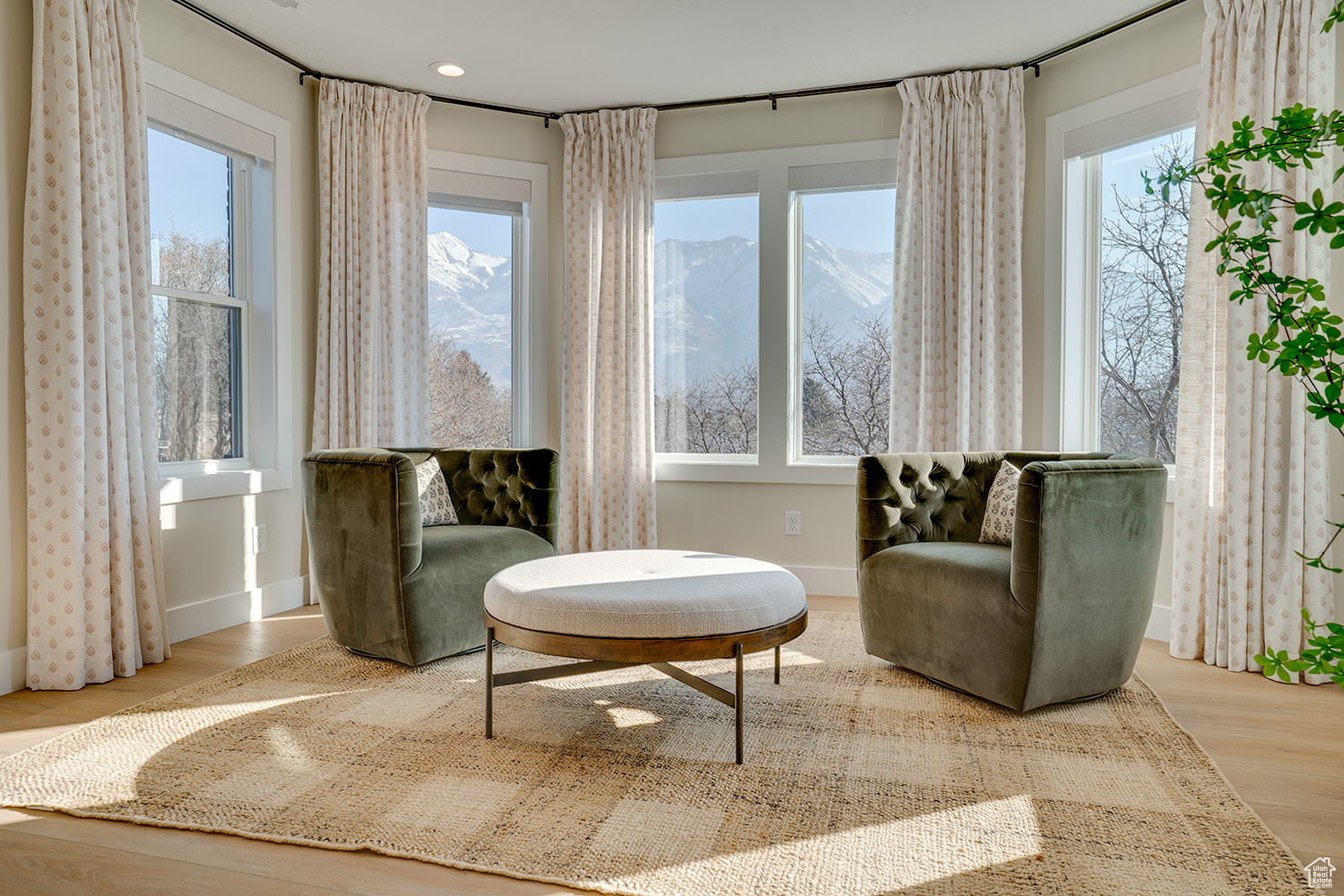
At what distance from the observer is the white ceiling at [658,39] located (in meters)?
3.26

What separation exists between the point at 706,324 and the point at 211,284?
2358 millimetres

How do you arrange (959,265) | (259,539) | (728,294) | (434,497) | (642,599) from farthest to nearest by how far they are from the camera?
(728,294) < (959,265) < (259,539) < (434,497) < (642,599)

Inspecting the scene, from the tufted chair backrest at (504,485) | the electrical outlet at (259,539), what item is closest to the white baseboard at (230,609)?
the electrical outlet at (259,539)

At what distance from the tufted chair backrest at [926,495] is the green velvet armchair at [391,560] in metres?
1.28

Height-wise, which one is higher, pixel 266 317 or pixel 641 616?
pixel 266 317

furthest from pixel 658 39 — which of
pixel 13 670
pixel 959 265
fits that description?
pixel 13 670

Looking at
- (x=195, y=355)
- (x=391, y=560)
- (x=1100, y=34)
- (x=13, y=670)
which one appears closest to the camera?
(x=13, y=670)

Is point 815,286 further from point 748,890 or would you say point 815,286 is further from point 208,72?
point 748,890

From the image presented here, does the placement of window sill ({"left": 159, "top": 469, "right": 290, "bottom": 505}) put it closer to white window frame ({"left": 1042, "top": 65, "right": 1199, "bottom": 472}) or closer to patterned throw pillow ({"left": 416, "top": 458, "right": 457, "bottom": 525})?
patterned throw pillow ({"left": 416, "top": 458, "right": 457, "bottom": 525})

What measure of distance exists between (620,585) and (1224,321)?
244 centimetres

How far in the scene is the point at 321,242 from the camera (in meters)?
3.94

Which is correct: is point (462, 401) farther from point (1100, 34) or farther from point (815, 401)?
point (1100, 34)

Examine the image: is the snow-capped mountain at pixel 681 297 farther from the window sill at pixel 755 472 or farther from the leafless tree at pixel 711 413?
the window sill at pixel 755 472

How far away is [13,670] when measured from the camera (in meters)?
2.67
